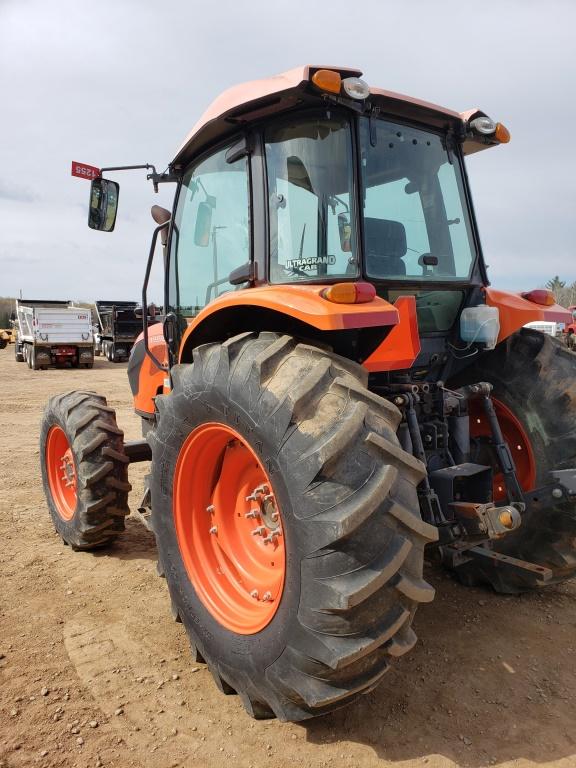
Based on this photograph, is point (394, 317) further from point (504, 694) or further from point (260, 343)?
point (504, 694)

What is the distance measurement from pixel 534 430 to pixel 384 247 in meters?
1.30

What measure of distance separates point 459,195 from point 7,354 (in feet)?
85.8

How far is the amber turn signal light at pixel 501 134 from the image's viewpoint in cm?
298

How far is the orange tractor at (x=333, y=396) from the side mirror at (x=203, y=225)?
0.03 m

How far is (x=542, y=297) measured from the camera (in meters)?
3.14

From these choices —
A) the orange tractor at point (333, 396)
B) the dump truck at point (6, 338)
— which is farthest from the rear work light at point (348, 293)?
the dump truck at point (6, 338)

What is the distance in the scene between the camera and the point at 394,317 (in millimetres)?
2115

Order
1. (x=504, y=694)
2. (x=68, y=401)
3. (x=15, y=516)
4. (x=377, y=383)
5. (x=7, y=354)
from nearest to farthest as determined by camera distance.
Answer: (x=504, y=694) < (x=377, y=383) < (x=68, y=401) < (x=15, y=516) < (x=7, y=354)

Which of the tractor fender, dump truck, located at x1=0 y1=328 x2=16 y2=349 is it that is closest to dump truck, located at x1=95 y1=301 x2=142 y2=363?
dump truck, located at x1=0 y1=328 x2=16 y2=349

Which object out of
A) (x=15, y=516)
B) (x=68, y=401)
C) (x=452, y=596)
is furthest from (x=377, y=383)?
(x=15, y=516)

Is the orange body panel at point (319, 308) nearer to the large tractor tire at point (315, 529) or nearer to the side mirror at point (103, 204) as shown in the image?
the large tractor tire at point (315, 529)

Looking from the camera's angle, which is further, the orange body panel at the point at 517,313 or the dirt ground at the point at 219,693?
the orange body panel at the point at 517,313

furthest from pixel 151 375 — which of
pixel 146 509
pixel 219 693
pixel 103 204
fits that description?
pixel 219 693

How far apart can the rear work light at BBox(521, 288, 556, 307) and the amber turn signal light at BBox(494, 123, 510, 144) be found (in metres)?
0.83
